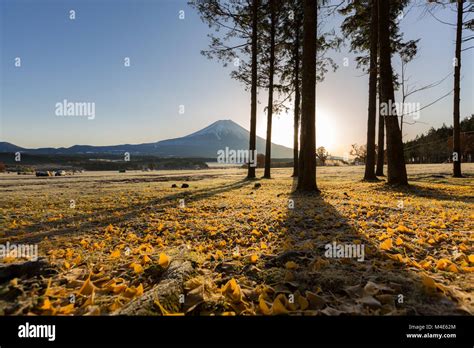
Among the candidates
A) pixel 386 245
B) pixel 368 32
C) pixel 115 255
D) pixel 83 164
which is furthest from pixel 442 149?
pixel 83 164

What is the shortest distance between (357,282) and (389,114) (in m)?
8.97

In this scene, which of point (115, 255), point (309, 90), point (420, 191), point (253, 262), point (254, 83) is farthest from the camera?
point (254, 83)

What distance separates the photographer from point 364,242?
10.4 ft

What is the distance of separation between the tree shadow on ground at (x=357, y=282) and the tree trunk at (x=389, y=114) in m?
7.16

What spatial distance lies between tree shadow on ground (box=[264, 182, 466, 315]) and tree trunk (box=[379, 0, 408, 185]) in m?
7.16

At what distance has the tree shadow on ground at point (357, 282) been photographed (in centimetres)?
169

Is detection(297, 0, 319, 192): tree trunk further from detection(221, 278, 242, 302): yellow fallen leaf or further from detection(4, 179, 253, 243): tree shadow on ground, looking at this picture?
detection(221, 278, 242, 302): yellow fallen leaf

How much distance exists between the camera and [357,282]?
6.82 ft

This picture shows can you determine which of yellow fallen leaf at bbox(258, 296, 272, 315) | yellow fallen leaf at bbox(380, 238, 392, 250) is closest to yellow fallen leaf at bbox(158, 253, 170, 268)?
yellow fallen leaf at bbox(258, 296, 272, 315)

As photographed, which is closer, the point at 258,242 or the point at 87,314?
the point at 87,314

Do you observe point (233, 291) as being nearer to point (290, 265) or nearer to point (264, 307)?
point (264, 307)
